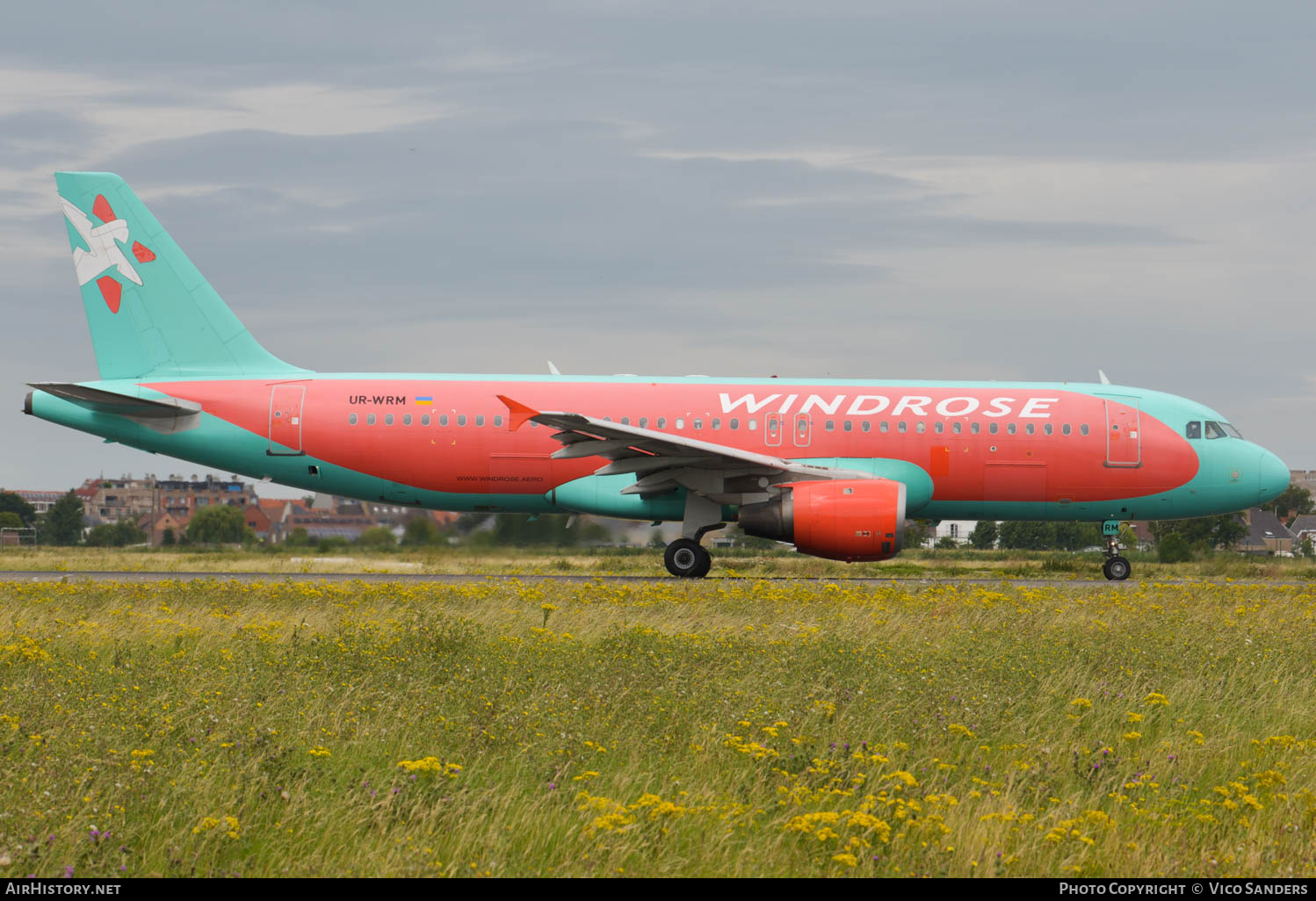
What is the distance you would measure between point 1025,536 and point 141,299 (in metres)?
36.2

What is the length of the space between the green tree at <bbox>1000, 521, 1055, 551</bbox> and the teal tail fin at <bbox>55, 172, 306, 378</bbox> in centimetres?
3325

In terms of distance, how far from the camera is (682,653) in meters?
9.84

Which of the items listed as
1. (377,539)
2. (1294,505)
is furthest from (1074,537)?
(1294,505)

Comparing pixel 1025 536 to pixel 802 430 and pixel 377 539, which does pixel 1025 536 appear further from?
pixel 377 539

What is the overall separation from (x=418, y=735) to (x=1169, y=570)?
74.3 feet

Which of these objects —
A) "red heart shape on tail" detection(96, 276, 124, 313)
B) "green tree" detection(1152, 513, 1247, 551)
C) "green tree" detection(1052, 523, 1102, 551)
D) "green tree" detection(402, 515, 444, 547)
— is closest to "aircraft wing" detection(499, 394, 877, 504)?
"green tree" detection(402, 515, 444, 547)

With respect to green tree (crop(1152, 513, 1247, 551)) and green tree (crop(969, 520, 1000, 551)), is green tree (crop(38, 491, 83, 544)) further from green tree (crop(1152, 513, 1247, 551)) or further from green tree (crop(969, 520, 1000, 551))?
green tree (crop(1152, 513, 1247, 551))

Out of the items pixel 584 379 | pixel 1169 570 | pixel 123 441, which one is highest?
pixel 584 379

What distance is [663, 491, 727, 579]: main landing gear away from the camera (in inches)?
819

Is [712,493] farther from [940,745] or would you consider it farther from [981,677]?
[940,745]

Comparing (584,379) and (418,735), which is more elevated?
(584,379)

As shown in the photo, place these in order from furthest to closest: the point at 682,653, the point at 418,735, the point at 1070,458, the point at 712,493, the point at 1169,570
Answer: the point at 1169,570
the point at 1070,458
the point at 712,493
the point at 682,653
the point at 418,735

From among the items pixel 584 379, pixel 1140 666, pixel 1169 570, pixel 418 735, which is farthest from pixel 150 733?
pixel 1169 570
